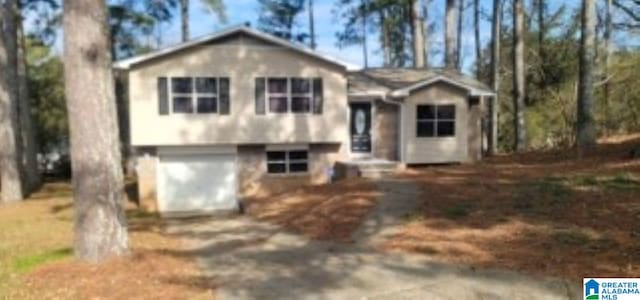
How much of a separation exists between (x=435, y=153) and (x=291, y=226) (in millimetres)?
10864

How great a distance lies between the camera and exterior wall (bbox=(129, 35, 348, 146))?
21797 mm

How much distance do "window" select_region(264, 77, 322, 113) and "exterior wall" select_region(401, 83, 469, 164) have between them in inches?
148

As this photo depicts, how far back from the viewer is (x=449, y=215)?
13.1 m

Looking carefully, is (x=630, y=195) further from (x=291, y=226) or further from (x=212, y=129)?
(x=212, y=129)

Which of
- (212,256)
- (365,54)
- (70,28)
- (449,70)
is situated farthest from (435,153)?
(365,54)

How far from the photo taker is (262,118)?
2272cm

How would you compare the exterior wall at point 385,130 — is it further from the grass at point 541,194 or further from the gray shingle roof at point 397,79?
the grass at point 541,194

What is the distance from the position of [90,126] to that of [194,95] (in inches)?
466

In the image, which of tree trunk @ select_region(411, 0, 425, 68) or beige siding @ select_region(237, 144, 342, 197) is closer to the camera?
beige siding @ select_region(237, 144, 342, 197)

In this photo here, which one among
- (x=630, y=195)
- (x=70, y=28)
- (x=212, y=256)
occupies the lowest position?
(x=212, y=256)

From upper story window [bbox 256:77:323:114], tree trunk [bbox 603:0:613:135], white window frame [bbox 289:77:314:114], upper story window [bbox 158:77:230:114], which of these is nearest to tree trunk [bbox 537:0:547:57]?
tree trunk [bbox 603:0:613:135]

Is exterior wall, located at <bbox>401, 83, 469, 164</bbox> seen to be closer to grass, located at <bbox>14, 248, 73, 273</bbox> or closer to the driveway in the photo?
the driveway

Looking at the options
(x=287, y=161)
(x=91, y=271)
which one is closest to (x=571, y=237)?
(x=91, y=271)

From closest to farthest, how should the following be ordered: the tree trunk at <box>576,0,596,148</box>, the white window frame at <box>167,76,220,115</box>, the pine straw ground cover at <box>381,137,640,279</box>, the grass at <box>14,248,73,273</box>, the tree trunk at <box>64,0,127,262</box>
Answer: the pine straw ground cover at <box>381,137,640,279</box>
the tree trunk at <box>64,0,127,262</box>
the grass at <box>14,248,73,273</box>
the tree trunk at <box>576,0,596,148</box>
the white window frame at <box>167,76,220,115</box>
